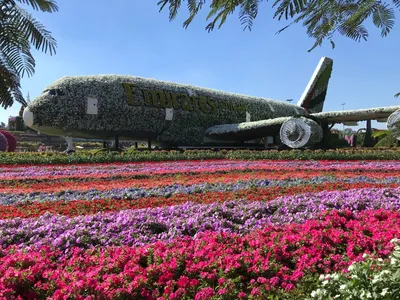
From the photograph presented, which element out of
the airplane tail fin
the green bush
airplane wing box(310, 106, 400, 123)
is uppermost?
the airplane tail fin

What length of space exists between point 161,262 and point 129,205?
→ 314 centimetres

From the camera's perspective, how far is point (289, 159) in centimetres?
1595

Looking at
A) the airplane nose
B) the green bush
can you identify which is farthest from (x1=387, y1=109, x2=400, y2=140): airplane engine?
the green bush

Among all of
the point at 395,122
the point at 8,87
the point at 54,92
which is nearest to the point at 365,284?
the point at 8,87

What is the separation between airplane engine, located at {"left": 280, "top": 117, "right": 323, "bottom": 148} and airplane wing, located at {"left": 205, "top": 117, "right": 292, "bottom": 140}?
1694 millimetres

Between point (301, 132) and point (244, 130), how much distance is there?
4.23 metres

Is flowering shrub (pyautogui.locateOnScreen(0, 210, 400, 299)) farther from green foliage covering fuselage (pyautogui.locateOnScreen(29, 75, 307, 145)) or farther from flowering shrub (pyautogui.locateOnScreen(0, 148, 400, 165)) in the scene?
green foliage covering fuselage (pyautogui.locateOnScreen(29, 75, 307, 145))

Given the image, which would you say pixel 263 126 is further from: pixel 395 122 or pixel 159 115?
pixel 395 122

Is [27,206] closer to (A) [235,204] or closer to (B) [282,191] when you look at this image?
(A) [235,204]

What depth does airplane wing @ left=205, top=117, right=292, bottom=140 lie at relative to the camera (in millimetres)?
20875

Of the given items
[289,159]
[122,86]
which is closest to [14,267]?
[289,159]

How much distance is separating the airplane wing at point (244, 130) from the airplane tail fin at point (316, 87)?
13405 millimetres

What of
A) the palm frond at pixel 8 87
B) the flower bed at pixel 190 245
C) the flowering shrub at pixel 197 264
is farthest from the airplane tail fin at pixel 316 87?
the flowering shrub at pixel 197 264

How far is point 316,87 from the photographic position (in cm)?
3409
